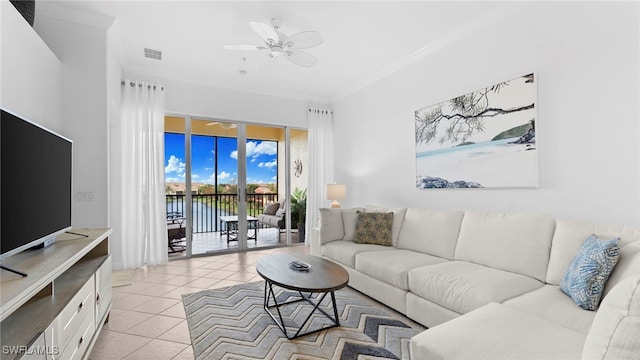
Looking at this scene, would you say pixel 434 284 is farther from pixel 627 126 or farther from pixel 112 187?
pixel 112 187

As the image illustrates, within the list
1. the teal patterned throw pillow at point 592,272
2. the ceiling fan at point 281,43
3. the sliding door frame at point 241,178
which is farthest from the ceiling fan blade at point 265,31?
the teal patterned throw pillow at point 592,272

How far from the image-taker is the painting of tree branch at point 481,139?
8.89ft

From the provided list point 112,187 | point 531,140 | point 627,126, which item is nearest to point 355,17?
point 531,140

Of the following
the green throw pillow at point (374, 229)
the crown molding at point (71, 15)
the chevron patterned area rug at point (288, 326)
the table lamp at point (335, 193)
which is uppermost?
the crown molding at point (71, 15)

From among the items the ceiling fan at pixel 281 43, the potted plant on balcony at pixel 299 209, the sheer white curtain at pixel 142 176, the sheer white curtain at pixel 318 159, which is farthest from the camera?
the potted plant on balcony at pixel 299 209

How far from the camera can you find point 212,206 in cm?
517

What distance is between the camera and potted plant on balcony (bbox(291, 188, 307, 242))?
5621 mm

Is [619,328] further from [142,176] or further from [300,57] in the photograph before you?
[142,176]

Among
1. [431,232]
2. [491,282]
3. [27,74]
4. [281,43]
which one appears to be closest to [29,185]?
[27,74]

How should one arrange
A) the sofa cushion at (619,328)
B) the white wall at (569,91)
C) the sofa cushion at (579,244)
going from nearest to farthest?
1. the sofa cushion at (619,328)
2. the sofa cushion at (579,244)
3. the white wall at (569,91)

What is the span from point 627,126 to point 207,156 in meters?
4.91

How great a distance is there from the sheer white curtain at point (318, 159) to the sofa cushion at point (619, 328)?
4597 mm

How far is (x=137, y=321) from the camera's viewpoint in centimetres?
247

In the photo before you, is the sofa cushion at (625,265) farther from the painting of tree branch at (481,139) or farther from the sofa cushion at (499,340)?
the painting of tree branch at (481,139)
